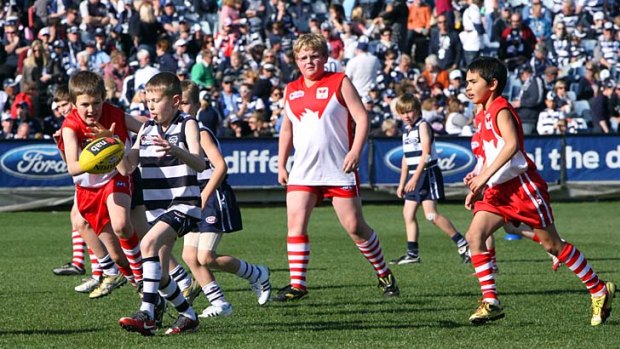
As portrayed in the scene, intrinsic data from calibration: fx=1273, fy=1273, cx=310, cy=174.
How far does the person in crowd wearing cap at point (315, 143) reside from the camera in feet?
32.2

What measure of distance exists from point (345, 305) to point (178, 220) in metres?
2.24

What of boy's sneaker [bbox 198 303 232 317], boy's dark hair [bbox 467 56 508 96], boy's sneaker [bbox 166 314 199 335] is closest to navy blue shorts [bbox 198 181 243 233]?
boy's sneaker [bbox 198 303 232 317]

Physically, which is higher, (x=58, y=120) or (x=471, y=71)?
(x=471, y=71)

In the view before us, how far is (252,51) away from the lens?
26.4 meters

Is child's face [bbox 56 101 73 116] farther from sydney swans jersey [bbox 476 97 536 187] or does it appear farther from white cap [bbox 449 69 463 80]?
white cap [bbox 449 69 463 80]

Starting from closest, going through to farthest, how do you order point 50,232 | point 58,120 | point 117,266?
point 117,266
point 50,232
point 58,120

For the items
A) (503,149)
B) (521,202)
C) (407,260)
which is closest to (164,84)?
(503,149)

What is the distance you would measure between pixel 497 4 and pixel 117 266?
764 inches

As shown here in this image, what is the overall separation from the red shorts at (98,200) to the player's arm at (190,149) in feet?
5.56

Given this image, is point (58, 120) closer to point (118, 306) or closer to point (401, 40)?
point (401, 40)

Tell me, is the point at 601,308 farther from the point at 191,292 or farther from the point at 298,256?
the point at 191,292

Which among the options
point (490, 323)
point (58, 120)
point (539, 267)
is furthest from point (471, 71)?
point (58, 120)

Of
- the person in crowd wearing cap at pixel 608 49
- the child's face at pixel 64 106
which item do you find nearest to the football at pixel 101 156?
the child's face at pixel 64 106

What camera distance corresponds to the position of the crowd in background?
23922mm
